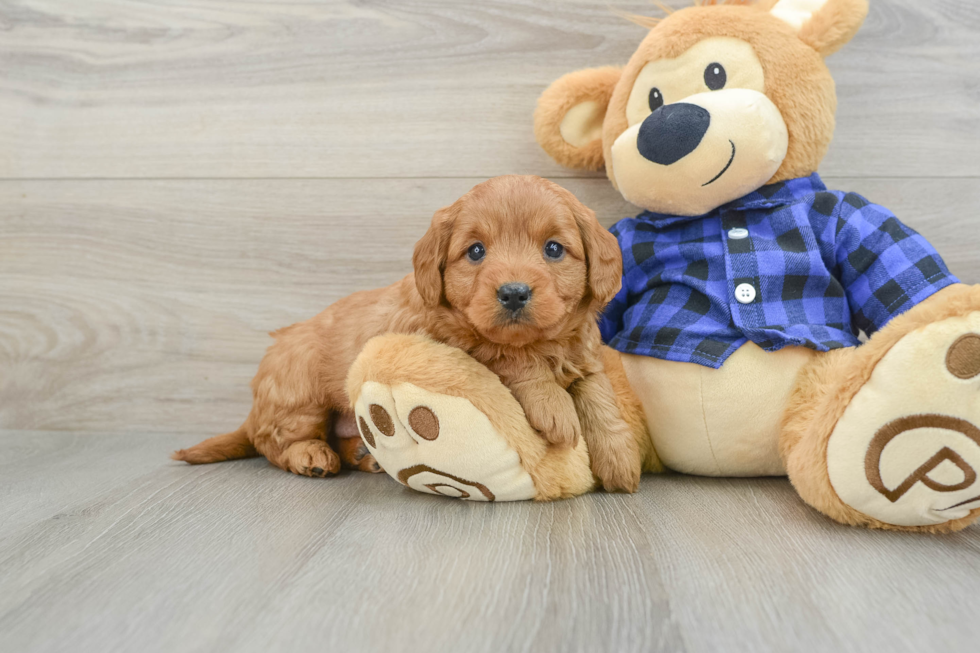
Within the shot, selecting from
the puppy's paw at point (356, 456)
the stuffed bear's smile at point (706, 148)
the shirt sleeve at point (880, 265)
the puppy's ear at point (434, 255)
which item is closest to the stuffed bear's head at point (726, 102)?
the stuffed bear's smile at point (706, 148)

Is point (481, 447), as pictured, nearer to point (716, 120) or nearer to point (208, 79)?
point (716, 120)

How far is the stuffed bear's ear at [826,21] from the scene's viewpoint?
3.61 ft

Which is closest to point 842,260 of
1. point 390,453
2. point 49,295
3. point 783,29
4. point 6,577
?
point 783,29

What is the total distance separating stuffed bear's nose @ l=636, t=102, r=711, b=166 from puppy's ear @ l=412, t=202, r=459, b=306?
1.14ft

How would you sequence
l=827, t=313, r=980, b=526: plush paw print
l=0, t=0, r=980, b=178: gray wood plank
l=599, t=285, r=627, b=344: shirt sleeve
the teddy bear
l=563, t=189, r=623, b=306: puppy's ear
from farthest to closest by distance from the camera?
1. l=0, t=0, r=980, b=178: gray wood plank
2. l=599, t=285, r=627, b=344: shirt sleeve
3. l=563, t=189, r=623, b=306: puppy's ear
4. the teddy bear
5. l=827, t=313, r=980, b=526: plush paw print

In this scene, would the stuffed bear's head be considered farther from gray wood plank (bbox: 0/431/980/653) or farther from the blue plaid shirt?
gray wood plank (bbox: 0/431/980/653)

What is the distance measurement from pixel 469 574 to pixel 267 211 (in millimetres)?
1068

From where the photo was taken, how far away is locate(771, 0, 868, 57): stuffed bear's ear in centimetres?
110

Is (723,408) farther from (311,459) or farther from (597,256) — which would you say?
(311,459)

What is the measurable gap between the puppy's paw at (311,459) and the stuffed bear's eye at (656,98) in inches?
34.3

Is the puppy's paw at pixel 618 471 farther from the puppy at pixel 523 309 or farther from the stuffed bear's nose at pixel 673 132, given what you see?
the stuffed bear's nose at pixel 673 132

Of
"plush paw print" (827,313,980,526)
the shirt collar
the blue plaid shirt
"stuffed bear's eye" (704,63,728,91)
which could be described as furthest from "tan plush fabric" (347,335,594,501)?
"stuffed bear's eye" (704,63,728,91)

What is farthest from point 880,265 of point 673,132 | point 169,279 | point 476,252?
point 169,279

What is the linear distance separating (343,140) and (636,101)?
26.9 inches
